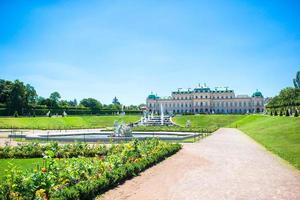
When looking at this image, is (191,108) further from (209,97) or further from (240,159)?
(240,159)

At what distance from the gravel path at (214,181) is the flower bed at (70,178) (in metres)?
0.40

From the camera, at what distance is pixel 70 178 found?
8750 mm

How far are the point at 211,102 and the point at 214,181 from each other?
111 meters

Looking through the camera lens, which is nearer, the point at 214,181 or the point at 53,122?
the point at 214,181

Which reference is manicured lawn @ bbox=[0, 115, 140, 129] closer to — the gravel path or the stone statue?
the gravel path

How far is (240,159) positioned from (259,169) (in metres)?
2.73

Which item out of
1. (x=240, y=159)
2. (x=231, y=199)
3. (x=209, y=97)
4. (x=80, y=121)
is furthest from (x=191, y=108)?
(x=231, y=199)

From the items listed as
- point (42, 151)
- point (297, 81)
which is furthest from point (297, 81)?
point (42, 151)

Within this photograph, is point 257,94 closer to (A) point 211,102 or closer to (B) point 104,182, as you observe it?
(A) point 211,102

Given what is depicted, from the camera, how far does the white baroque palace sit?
385 feet

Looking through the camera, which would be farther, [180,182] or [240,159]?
[240,159]

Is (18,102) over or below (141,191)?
over

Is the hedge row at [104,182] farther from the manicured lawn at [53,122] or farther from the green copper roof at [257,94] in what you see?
the green copper roof at [257,94]

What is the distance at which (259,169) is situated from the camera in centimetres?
1283
